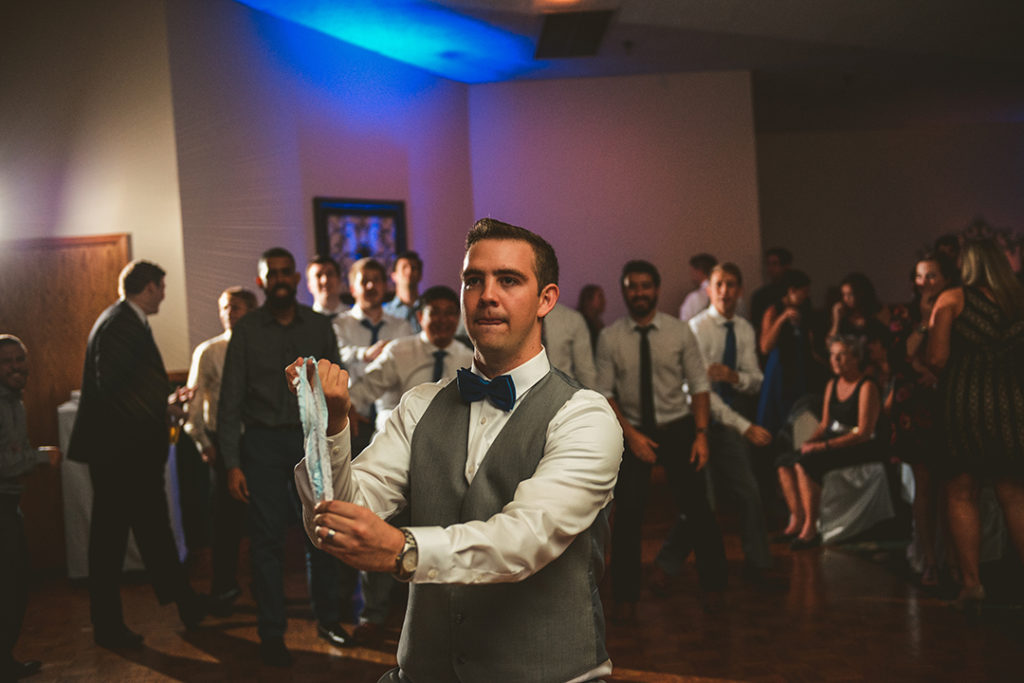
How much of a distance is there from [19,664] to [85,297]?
8.45ft

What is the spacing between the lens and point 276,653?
12.5ft

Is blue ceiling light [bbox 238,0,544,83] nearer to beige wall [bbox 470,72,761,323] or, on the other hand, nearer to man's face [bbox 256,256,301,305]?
beige wall [bbox 470,72,761,323]

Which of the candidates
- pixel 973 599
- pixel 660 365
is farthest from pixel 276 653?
pixel 973 599

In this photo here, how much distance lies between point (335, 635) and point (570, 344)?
169 centimetres

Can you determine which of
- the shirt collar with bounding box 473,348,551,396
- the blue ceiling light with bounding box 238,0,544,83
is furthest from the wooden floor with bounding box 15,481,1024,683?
the blue ceiling light with bounding box 238,0,544,83

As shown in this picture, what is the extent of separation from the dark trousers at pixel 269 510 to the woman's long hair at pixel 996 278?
281 centimetres

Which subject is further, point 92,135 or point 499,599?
point 92,135

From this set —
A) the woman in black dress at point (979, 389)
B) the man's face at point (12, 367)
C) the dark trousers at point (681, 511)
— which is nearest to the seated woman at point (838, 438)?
the dark trousers at point (681, 511)

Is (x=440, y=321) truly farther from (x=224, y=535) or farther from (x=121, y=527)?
(x=121, y=527)

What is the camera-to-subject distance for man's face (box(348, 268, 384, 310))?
5.26 metres

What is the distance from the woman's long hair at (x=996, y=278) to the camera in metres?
3.91

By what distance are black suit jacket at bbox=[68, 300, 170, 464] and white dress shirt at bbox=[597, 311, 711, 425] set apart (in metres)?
2.01

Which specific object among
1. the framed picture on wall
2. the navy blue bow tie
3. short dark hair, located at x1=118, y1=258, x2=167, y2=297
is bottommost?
the navy blue bow tie

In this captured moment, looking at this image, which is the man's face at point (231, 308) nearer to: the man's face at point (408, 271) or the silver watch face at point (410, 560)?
the man's face at point (408, 271)
